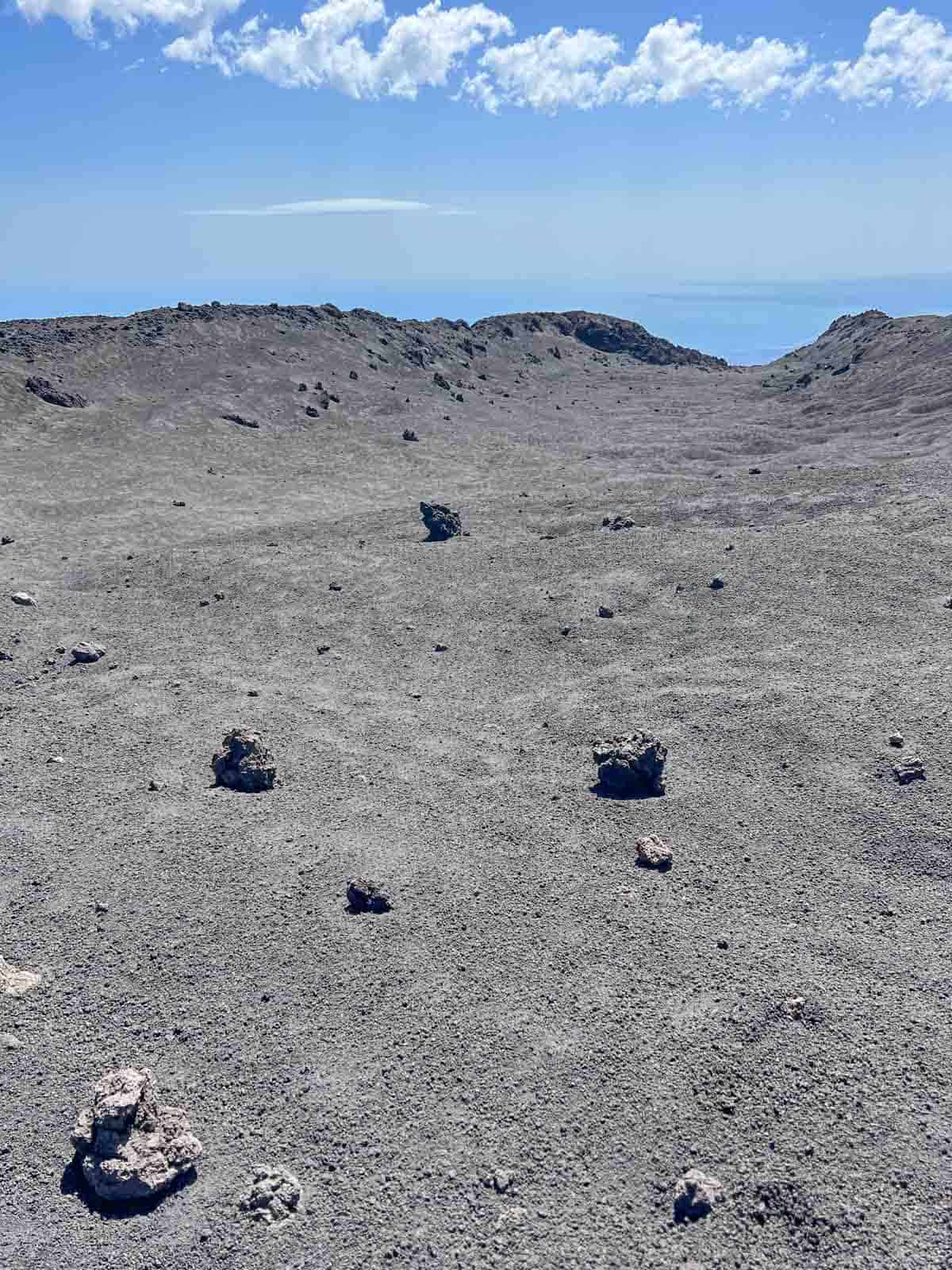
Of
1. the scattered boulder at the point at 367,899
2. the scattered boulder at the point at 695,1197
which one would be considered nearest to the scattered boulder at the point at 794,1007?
the scattered boulder at the point at 695,1197

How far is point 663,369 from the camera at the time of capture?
75.0 m

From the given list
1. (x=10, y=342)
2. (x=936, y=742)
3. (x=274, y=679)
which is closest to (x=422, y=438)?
(x=10, y=342)

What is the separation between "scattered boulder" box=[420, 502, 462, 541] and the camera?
2917cm

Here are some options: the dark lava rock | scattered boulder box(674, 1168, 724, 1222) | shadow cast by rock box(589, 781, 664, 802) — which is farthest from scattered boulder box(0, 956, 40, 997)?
the dark lava rock

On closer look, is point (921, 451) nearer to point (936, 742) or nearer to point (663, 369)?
point (936, 742)

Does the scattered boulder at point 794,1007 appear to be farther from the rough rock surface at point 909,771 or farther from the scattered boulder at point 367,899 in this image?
the rough rock surface at point 909,771

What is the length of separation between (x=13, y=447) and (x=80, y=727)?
24.3m

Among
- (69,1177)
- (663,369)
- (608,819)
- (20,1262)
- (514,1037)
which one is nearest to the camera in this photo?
(20,1262)

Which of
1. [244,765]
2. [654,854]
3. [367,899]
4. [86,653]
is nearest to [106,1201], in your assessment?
[367,899]

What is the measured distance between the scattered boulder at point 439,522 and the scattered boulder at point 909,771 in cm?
1691

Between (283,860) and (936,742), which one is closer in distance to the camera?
(283,860)

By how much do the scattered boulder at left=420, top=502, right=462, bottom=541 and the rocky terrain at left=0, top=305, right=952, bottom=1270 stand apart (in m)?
0.38

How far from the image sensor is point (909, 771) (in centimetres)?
1460

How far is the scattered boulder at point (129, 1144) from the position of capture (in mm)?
8547
